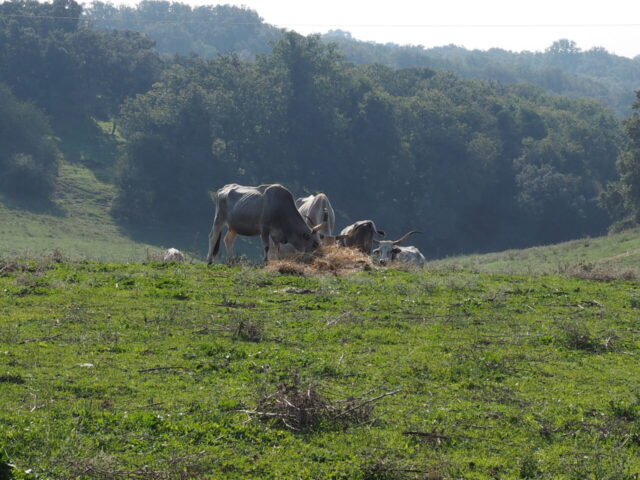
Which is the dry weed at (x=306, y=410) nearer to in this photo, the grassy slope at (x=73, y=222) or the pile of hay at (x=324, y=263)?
the pile of hay at (x=324, y=263)

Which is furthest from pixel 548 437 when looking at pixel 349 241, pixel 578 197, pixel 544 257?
pixel 578 197

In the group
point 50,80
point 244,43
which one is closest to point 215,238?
point 50,80

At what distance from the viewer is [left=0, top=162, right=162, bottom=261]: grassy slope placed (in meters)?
52.4

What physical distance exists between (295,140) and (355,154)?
5.26 metres

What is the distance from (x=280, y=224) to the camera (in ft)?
63.7

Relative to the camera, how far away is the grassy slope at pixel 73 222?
52.4m

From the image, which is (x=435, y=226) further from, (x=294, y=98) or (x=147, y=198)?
(x=147, y=198)

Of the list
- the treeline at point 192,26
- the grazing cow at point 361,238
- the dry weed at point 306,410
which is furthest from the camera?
the treeline at point 192,26

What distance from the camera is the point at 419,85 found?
9200cm

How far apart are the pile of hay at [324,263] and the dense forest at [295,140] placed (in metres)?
47.8

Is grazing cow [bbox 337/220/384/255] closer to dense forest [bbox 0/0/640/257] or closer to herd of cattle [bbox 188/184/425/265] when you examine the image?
herd of cattle [bbox 188/184/425/265]

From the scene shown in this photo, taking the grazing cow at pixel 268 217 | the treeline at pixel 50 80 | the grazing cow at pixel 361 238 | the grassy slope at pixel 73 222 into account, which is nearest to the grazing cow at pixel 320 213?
the grazing cow at pixel 361 238

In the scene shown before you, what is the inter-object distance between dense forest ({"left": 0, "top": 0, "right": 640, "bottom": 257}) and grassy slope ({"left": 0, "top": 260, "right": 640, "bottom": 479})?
5169cm

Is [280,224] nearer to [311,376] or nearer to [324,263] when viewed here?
[324,263]
